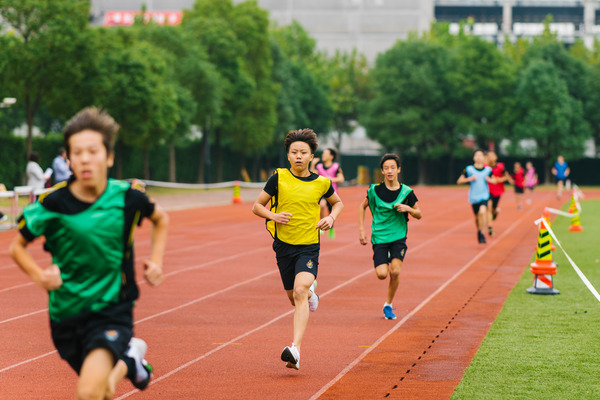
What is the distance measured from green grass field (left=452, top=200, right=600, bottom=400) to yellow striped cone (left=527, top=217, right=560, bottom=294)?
0.57 feet

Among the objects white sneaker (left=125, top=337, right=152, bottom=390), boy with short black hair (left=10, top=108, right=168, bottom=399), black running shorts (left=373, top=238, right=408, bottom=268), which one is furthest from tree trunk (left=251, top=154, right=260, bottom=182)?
boy with short black hair (left=10, top=108, right=168, bottom=399)

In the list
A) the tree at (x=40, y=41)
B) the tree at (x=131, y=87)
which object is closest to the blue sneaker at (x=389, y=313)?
the tree at (x=40, y=41)

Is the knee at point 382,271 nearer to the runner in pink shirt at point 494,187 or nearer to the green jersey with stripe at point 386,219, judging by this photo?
the green jersey with stripe at point 386,219

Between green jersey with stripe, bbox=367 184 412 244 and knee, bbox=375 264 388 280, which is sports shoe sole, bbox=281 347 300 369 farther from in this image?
green jersey with stripe, bbox=367 184 412 244

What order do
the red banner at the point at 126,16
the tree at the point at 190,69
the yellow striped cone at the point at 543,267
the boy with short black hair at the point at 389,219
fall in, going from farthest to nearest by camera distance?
the red banner at the point at 126,16
the tree at the point at 190,69
the yellow striped cone at the point at 543,267
the boy with short black hair at the point at 389,219

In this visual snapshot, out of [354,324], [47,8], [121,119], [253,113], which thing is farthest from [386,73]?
[354,324]

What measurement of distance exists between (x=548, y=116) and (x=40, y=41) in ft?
134

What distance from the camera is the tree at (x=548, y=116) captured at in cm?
6359

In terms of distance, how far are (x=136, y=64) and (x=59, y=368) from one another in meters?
31.9

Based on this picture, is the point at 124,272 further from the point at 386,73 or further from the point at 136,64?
the point at 386,73

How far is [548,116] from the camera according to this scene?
64.2 metres

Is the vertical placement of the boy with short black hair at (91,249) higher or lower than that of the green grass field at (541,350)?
higher

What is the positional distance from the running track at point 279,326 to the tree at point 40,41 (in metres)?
15.0

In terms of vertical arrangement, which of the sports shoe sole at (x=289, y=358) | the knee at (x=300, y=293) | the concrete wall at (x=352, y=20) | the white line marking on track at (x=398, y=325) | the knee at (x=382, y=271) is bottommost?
the white line marking on track at (x=398, y=325)
